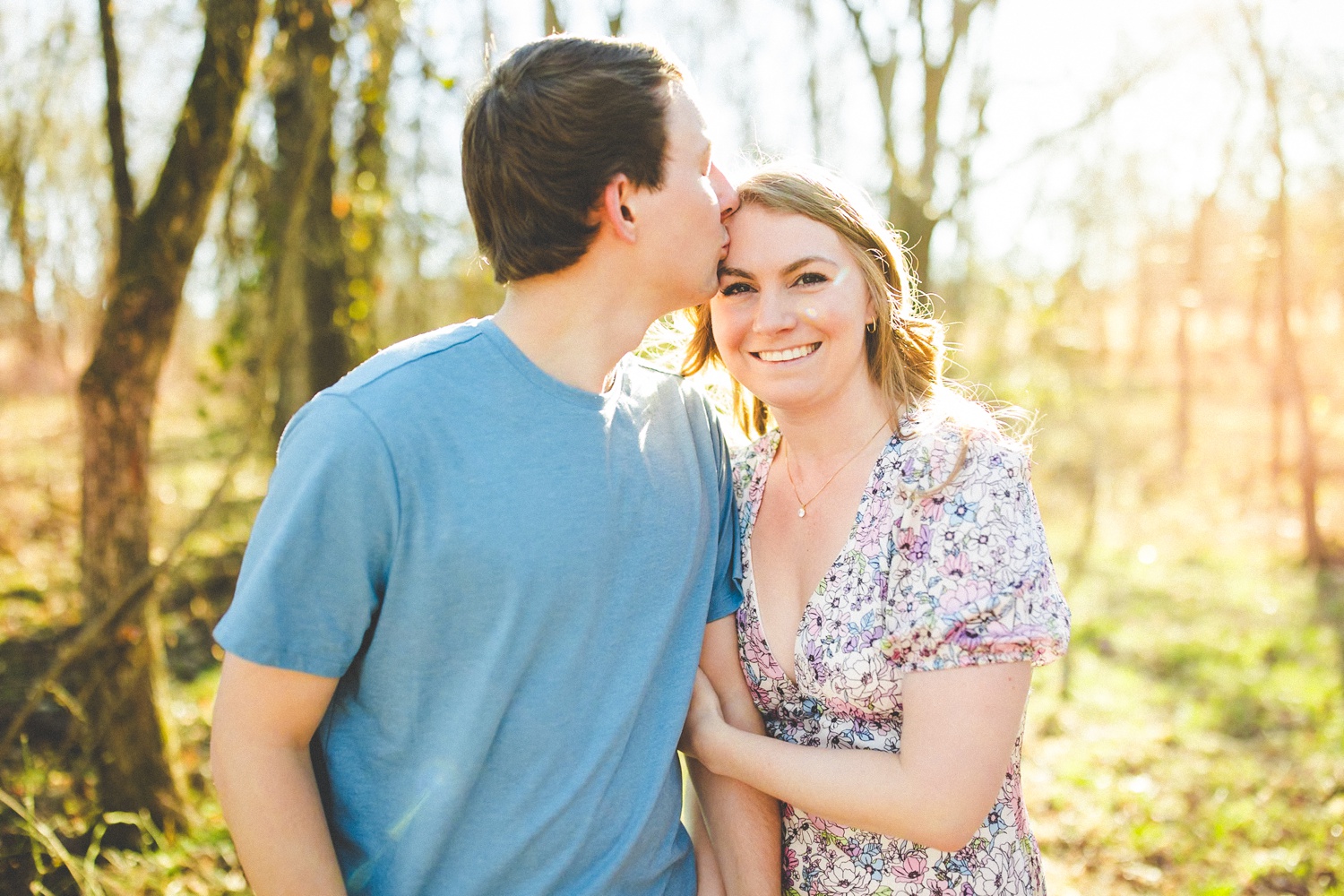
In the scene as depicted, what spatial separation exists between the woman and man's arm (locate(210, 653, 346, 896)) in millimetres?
710

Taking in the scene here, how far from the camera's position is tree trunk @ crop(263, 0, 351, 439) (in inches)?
138

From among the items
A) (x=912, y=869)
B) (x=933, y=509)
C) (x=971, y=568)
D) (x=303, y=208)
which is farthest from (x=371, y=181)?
(x=912, y=869)

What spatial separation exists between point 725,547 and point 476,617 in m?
0.65

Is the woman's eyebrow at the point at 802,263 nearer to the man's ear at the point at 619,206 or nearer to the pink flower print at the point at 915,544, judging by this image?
the man's ear at the point at 619,206

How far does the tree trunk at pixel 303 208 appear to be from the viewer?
3.50m

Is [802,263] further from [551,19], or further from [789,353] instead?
[551,19]

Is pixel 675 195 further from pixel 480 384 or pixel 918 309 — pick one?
pixel 918 309

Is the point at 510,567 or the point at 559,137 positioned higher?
the point at 559,137

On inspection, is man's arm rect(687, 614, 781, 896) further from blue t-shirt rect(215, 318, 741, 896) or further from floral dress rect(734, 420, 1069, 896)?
blue t-shirt rect(215, 318, 741, 896)

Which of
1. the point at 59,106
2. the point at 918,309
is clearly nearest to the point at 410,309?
the point at 59,106

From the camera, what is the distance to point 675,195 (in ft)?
5.24

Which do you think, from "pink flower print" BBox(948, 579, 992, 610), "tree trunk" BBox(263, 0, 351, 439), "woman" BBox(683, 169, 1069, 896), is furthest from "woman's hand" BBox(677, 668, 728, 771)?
"tree trunk" BBox(263, 0, 351, 439)

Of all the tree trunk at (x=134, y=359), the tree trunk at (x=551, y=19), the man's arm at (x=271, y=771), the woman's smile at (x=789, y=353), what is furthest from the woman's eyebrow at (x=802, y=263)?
the tree trunk at (x=134, y=359)

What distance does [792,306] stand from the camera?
1.78m
